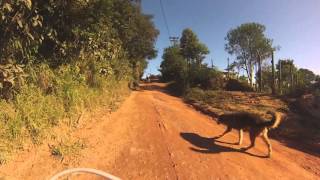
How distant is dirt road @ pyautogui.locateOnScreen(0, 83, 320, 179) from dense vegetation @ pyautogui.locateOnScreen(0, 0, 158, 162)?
2.22ft

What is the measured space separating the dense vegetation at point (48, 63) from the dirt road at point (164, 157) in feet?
2.22

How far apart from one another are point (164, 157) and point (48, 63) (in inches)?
183

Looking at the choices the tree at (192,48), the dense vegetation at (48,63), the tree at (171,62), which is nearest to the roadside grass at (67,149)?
the dense vegetation at (48,63)

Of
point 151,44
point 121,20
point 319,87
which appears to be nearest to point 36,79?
point 121,20

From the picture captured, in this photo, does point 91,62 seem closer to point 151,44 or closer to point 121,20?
point 121,20

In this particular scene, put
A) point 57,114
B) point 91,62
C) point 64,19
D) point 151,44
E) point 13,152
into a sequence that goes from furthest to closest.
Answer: point 151,44
point 91,62
point 64,19
point 57,114
point 13,152

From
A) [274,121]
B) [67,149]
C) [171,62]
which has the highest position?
[171,62]

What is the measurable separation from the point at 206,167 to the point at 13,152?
4279mm

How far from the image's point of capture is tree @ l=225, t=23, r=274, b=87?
51594 millimetres

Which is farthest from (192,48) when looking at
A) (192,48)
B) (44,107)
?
(44,107)

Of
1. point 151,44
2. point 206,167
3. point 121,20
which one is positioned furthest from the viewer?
point 151,44

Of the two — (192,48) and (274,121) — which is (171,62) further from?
(274,121)

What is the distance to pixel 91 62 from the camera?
12.9 m

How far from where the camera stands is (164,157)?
27.5ft
